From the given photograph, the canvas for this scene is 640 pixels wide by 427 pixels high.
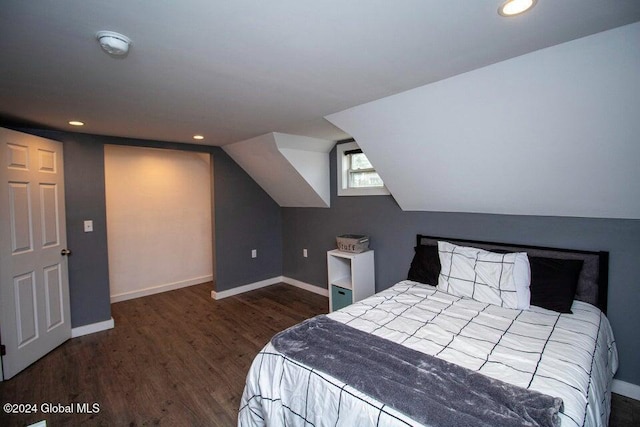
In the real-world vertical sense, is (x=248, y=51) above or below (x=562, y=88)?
above

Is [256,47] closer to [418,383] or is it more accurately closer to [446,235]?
[418,383]

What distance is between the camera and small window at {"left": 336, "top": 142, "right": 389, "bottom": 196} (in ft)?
11.8

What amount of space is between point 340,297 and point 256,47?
271cm

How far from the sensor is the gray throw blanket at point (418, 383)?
1084mm

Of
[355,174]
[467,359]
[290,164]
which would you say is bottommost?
[467,359]

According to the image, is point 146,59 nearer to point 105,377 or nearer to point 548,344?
point 105,377

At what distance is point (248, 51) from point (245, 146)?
7.80ft

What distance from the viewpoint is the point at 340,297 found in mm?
3395

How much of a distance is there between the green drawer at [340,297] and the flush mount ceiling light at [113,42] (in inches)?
111

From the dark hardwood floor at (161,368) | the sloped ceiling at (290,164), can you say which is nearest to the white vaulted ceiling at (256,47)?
the sloped ceiling at (290,164)

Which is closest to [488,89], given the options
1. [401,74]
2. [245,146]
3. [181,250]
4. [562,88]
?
[562,88]

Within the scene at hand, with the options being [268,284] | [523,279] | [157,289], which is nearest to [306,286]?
[268,284]

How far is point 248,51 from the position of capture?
1.48 metres

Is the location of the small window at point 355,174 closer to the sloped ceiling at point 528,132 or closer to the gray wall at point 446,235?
the gray wall at point 446,235
